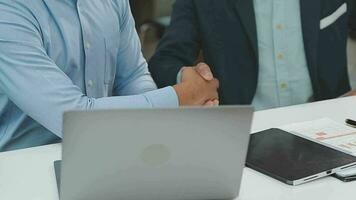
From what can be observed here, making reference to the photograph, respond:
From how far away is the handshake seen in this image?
1.42 meters

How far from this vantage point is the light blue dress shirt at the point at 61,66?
124 cm

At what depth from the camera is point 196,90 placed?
4.77 feet

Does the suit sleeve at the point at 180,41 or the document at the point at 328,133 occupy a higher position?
the suit sleeve at the point at 180,41

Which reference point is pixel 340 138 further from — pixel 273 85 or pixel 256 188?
pixel 273 85

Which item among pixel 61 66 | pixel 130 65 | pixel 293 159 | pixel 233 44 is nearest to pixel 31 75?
pixel 61 66

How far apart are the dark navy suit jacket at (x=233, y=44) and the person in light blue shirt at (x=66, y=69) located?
0.29 m

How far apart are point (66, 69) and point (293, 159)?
0.59 meters

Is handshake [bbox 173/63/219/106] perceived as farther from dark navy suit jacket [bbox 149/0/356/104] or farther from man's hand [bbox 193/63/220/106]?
dark navy suit jacket [bbox 149/0/356/104]

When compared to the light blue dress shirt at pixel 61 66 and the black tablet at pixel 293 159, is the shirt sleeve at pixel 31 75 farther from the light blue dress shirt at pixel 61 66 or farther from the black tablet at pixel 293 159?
the black tablet at pixel 293 159

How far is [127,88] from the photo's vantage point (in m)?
1.62

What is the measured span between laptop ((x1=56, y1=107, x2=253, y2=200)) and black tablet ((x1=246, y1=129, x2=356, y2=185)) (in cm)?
15

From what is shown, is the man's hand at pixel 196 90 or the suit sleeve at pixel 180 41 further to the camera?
the suit sleeve at pixel 180 41

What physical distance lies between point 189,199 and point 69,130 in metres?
0.27

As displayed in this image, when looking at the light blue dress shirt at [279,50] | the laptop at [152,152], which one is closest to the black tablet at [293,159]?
the laptop at [152,152]
